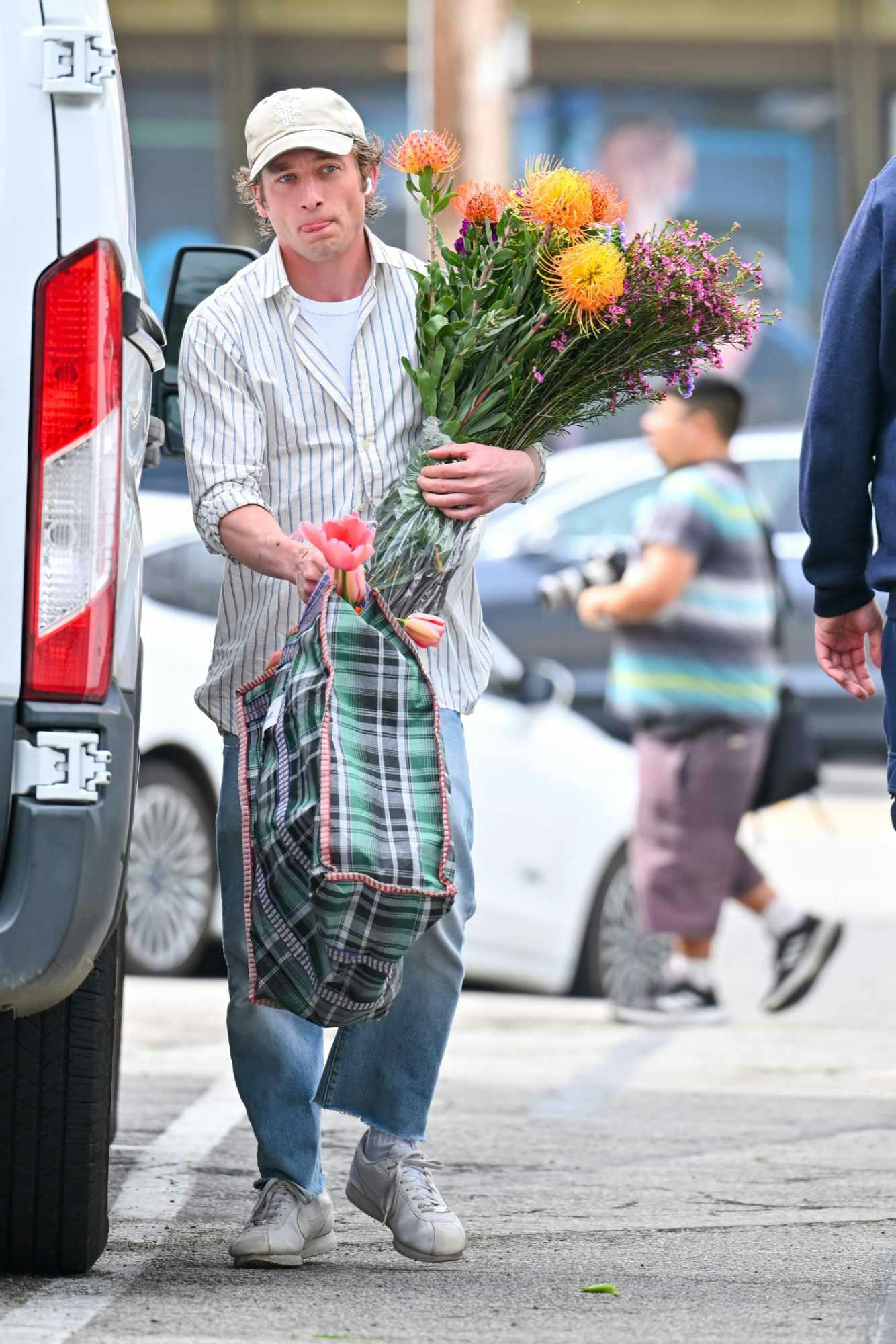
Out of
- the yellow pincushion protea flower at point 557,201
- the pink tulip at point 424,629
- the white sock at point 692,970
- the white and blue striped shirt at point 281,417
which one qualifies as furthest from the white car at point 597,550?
the pink tulip at point 424,629

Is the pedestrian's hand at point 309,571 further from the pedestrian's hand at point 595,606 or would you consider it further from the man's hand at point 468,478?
the pedestrian's hand at point 595,606

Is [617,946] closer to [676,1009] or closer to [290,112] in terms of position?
[676,1009]

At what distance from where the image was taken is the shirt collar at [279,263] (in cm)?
404

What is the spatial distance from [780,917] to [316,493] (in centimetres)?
429

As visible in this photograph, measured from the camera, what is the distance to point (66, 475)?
3.33m

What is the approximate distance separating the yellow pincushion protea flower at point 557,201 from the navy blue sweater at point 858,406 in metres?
0.41

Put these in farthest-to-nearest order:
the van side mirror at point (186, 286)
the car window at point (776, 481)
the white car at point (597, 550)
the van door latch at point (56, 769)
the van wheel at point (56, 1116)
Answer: the car window at point (776, 481) → the white car at point (597, 550) → the van side mirror at point (186, 286) → the van wheel at point (56, 1116) → the van door latch at point (56, 769)

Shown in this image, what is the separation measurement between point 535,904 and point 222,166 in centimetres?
1203

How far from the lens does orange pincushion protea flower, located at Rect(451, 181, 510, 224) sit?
3.96 metres

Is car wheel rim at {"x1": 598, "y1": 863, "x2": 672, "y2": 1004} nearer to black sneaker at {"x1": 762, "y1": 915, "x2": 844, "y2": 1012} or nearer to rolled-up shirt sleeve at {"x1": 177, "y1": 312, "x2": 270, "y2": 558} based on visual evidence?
black sneaker at {"x1": 762, "y1": 915, "x2": 844, "y2": 1012}

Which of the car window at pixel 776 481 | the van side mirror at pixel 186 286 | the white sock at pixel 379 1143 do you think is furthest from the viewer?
the car window at pixel 776 481

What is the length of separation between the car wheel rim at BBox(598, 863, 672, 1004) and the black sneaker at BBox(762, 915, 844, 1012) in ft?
1.21

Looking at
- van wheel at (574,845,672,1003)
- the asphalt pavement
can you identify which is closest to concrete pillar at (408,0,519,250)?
van wheel at (574,845,672,1003)

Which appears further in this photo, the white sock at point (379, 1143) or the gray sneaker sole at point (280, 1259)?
the white sock at point (379, 1143)
